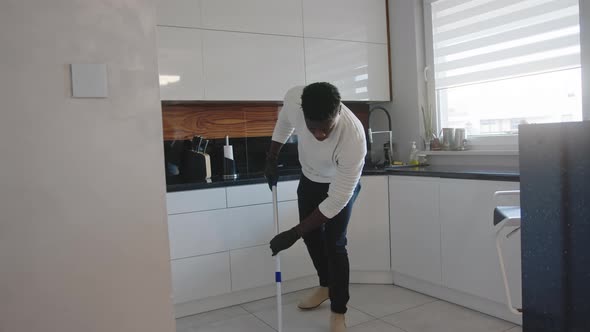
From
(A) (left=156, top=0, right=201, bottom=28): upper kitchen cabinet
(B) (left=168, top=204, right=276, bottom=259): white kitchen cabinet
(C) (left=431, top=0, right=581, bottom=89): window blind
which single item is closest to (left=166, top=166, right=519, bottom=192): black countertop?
(B) (left=168, top=204, right=276, bottom=259): white kitchen cabinet

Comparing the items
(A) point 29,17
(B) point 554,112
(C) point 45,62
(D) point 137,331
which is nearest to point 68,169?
(C) point 45,62

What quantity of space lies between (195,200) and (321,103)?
119 cm

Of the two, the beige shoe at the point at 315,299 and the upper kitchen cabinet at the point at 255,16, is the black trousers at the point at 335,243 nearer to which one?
the beige shoe at the point at 315,299

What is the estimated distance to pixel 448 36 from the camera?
3.39m

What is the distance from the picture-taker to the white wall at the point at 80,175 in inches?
50.4

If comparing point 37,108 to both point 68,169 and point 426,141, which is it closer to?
point 68,169

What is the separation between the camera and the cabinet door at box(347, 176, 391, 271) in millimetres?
3107

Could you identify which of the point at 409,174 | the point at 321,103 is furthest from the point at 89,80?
the point at 409,174

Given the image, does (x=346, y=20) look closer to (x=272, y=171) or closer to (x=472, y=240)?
(x=272, y=171)

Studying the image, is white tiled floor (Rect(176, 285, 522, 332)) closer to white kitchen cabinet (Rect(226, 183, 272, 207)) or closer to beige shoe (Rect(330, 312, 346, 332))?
beige shoe (Rect(330, 312, 346, 332))

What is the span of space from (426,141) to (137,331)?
104 inches

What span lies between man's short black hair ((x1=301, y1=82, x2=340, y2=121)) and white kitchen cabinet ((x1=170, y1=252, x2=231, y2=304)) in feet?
4.20

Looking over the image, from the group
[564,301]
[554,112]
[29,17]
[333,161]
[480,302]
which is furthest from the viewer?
[554,112]

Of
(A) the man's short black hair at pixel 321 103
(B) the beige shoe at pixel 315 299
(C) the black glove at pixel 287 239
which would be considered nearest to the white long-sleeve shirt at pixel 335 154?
(C) the black glove at pixel 287 239
